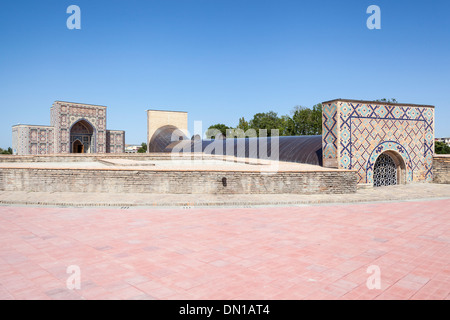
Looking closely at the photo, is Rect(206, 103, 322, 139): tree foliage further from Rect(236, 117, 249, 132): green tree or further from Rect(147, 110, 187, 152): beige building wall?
Rect(147, 110, 187, 152): beige building wall

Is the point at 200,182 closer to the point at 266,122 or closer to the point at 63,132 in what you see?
the point at 63,132

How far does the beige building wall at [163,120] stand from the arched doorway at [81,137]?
26.3ft

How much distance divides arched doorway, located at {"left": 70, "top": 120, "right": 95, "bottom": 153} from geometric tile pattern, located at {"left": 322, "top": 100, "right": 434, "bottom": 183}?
30978 millimetres

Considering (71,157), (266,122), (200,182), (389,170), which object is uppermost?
(266,122)

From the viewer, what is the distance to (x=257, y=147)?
20.8m

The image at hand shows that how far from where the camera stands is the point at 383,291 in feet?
11.6

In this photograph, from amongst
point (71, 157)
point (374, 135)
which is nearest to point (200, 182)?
point (374, 135)

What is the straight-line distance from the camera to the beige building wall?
33344mm

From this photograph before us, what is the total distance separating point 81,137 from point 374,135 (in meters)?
32.8

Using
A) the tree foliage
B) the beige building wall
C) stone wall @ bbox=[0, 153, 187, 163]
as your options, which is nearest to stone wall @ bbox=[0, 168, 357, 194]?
stone wall @ bbox=[0, 153, 187, 163]

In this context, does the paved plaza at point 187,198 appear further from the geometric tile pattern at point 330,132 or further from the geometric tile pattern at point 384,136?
the geometric tile pattern at point 330,132
